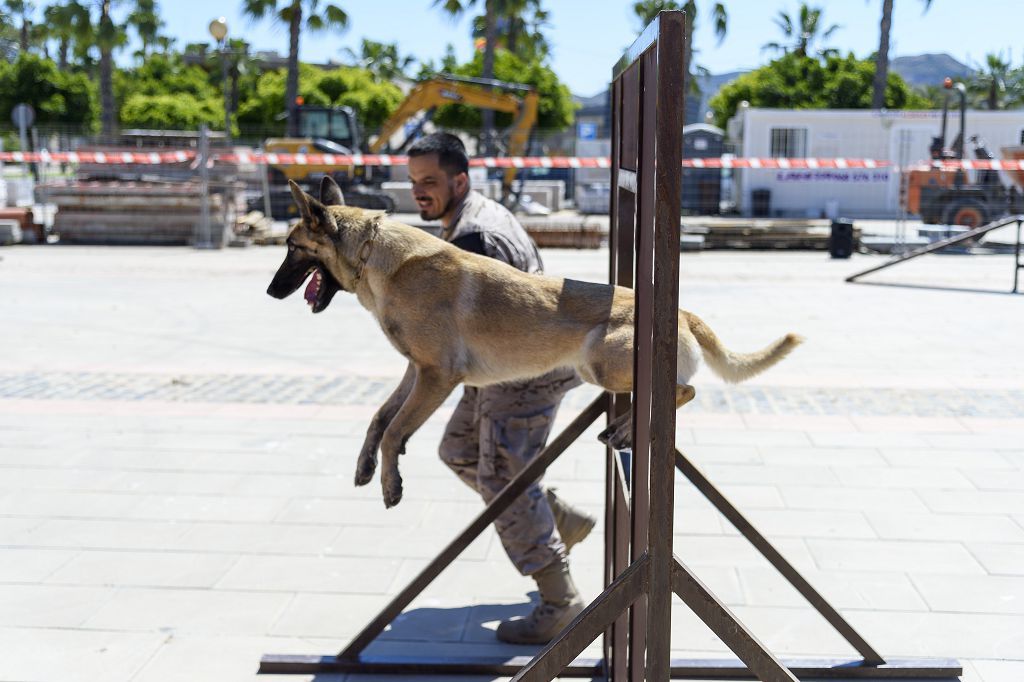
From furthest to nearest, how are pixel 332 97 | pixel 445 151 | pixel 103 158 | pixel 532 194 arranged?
pixel 332 97
pixel 532 194
pixel 103 158
pixel 445 151

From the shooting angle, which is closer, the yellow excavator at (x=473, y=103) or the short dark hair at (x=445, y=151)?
the short dark hair at (x=445, y=151)

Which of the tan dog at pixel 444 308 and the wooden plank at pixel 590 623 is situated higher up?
the tan dog at pixel 444 308

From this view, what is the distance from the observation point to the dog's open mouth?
11.3ft

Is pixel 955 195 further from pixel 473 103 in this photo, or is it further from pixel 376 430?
pixel 376 430

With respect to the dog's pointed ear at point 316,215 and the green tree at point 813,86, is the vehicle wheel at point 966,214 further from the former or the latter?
the green tree at point 813,86

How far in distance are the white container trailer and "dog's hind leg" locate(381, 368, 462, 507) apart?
27.1 meters

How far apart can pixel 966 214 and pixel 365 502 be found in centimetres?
1952

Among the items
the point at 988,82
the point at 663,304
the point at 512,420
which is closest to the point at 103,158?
the point at 512,420

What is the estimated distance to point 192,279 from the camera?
1540 cm

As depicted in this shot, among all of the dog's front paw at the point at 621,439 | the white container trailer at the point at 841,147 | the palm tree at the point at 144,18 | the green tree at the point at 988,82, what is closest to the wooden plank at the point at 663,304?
the dog's front paw at the point at 621,439

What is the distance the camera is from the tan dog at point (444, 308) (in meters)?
3.35

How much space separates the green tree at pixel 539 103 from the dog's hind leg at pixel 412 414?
147 ft

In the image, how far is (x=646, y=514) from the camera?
284 cm

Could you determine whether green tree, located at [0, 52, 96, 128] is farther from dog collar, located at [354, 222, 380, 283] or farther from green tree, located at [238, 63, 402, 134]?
dog collar, located at [354, 222, 380, 283]
